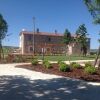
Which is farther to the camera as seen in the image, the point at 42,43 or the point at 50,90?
the point at 42,43

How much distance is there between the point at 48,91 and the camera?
39.5 ft

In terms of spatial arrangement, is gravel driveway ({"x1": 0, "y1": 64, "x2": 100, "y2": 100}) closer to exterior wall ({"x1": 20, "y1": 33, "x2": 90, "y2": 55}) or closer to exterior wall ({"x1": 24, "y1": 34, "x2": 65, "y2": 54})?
exterior wall ({"x1": 24, "y1": 34, "x2": 65, "y2": 54})

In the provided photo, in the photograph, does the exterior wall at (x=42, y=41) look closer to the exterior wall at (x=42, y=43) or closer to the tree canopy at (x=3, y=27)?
the exterior wall at (x=42, y=43)

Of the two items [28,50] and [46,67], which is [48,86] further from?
[28,50]

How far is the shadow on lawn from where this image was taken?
10852mm

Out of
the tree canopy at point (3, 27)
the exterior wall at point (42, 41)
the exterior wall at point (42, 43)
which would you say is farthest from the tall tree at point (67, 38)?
the tree canopy at point (3, 27)

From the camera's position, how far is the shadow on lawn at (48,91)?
10852 mm

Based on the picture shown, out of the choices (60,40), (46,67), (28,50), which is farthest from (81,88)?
(60,40)

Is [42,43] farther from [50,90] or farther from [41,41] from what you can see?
[50,90]

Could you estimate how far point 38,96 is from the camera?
11.0 meters

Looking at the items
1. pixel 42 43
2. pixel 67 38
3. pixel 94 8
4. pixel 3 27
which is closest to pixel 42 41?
pixel 42 43

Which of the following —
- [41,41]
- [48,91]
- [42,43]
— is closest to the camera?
[48,91]

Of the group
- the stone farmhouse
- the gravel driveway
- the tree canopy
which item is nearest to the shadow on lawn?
the gravel driveway

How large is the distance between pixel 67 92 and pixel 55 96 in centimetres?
101
